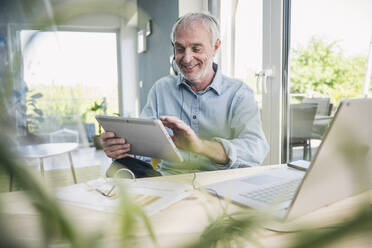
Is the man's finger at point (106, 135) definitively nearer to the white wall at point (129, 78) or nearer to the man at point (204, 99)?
the man at point (204, 99)

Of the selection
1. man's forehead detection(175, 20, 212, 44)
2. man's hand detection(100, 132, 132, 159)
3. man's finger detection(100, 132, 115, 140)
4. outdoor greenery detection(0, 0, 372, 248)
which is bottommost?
man's hand detection(100, 132, 132, 159)

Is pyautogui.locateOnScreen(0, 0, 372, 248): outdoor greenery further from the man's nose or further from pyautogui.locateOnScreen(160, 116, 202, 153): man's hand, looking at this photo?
the man's nose

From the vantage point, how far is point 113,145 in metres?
1.18

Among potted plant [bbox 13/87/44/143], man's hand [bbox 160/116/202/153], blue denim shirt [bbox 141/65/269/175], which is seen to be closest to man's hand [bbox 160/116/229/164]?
man's hand [bbox 160/116/202/153]

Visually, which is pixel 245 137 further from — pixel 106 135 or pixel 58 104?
pixel 58 104

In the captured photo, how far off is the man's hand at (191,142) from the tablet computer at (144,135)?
0.26 feet

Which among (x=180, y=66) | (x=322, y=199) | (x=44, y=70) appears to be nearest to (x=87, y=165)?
(x=180, y=66)

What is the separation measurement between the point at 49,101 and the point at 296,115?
1907mm

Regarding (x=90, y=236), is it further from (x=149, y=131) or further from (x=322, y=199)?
(x=149, y=131)

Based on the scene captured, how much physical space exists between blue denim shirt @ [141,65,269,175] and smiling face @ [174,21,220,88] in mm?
68

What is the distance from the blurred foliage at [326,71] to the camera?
1438 mm

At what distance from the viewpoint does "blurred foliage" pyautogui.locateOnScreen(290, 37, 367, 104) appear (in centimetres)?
144

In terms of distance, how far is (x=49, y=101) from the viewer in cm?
12

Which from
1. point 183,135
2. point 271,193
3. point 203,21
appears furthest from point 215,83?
point 271,193
